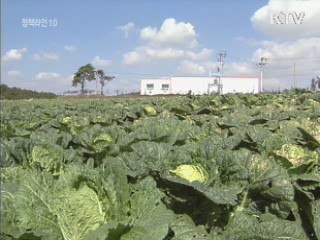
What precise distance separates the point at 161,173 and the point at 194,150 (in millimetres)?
346

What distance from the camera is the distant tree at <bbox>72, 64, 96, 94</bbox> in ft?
232

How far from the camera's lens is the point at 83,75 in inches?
2800

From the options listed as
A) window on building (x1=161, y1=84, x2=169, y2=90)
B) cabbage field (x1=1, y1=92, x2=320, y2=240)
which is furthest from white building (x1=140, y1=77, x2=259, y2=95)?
cabbage field (x1=1, y1=92, x2=320, y2=240)

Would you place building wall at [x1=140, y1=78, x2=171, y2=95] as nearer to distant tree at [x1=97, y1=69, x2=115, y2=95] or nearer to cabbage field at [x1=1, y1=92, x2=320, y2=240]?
distant tree at [x1=97, y1=69, x2=115, y2=95]

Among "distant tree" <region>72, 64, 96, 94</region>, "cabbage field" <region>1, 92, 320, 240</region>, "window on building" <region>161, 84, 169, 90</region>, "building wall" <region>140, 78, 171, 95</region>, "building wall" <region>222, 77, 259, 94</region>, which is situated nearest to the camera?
"cabbage field" <region>1, 92, 320, 240</region>

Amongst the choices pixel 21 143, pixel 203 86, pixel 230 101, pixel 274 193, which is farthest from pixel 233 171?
pixel 203 86

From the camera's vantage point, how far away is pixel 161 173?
8.43 feet

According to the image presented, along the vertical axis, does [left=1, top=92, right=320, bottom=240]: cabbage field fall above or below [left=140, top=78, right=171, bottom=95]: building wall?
below

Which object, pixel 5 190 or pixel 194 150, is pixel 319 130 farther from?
pixel 5 190

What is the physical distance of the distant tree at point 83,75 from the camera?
70.8 m

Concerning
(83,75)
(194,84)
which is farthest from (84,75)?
(194,84)

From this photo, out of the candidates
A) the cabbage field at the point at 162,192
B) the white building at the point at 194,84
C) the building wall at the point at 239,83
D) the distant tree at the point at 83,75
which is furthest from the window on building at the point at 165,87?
the cabbage field at the point at 162,192

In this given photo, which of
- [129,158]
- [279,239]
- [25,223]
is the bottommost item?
[279,239]

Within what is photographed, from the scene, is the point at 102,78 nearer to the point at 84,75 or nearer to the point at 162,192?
the point at 84,75
